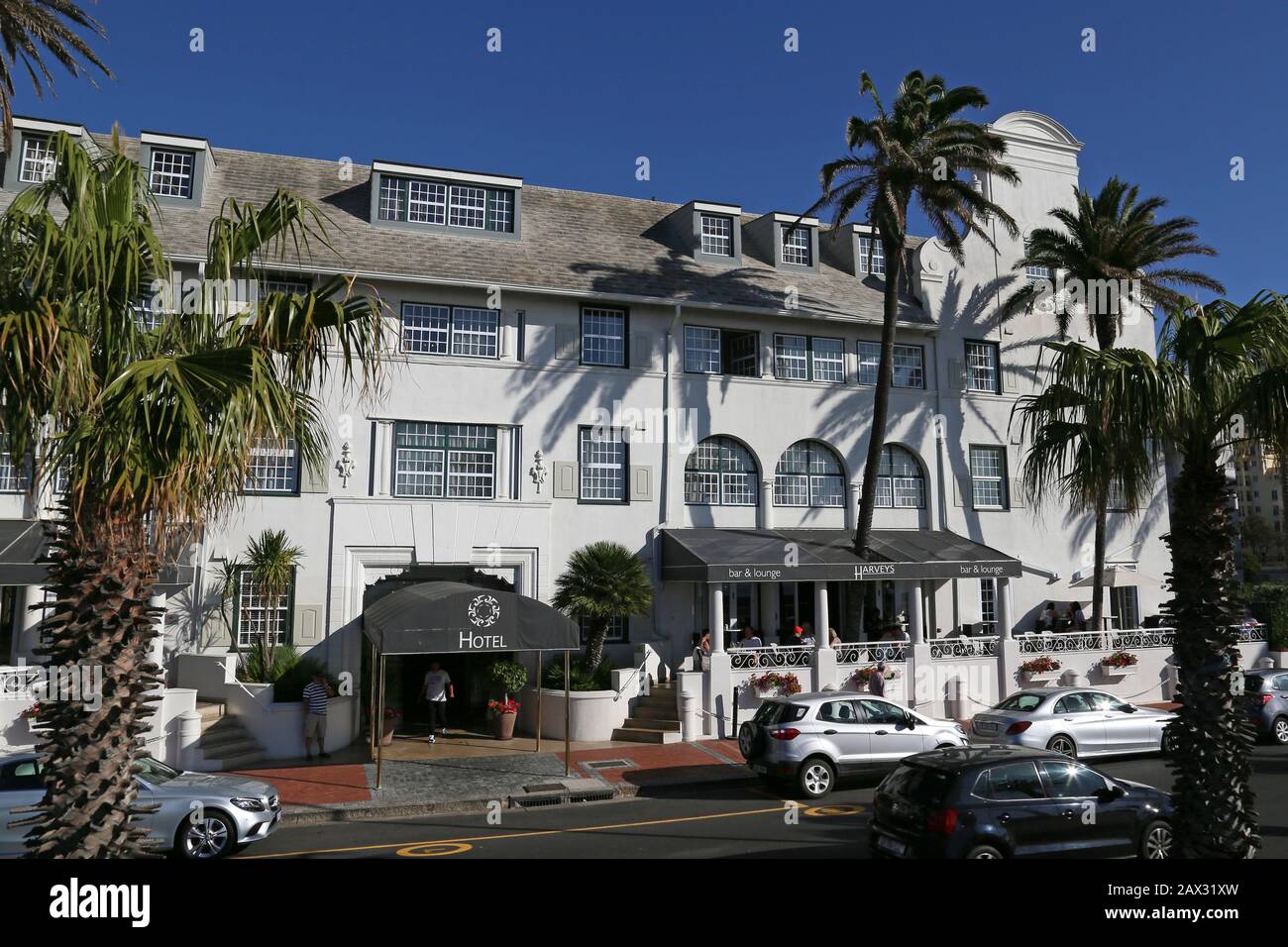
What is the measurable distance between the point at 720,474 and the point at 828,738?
10707 millimetres

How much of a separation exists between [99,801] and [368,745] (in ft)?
47.0

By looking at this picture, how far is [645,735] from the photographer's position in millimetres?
20406

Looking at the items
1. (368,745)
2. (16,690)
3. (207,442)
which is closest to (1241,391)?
(207,442)

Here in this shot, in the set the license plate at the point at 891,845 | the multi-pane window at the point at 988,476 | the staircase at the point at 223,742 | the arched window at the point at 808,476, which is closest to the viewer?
the license plate at the point at 891,845

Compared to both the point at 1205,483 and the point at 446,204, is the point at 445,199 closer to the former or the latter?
the point at 446,204

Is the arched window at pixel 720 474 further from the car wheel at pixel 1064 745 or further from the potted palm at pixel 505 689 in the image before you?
the car wheel at pixel 1064 745

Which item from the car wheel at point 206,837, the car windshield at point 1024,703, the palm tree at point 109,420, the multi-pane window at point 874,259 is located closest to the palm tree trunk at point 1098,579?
the multi-pane window at point 874,259

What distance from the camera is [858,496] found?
86.7ft

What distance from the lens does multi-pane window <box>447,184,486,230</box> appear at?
24.9 m

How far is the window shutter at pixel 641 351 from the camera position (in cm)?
2425

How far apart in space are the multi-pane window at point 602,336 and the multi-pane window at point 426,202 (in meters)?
4.86

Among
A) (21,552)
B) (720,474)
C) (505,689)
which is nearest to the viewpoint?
(21,552)

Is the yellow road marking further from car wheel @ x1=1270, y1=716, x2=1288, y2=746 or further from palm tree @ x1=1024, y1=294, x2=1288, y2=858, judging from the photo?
car wheel @ x1=1270, y1=716, x2=1288, y2=746

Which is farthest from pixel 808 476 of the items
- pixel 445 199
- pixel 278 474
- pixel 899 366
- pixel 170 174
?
pixel 170 174
